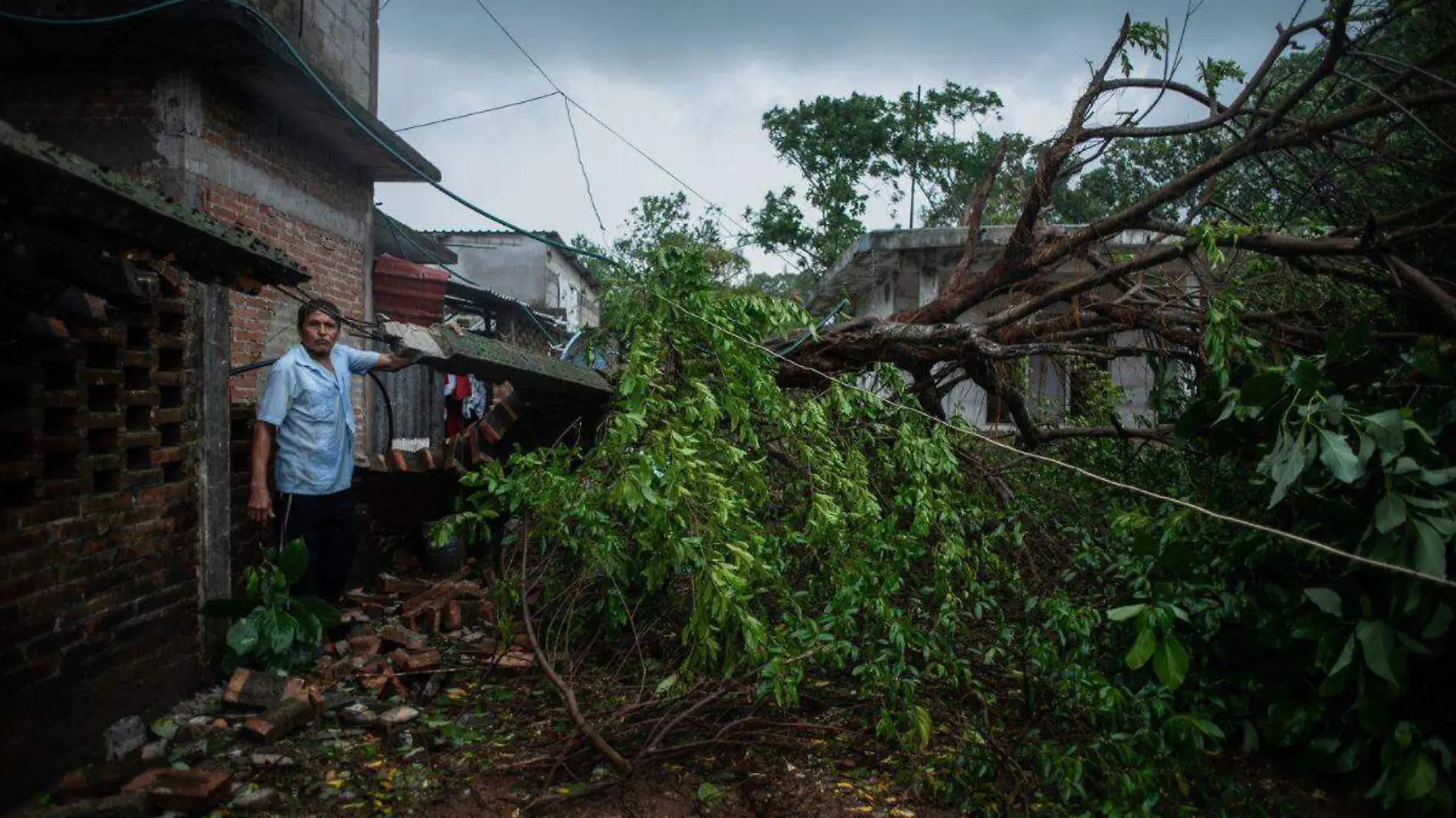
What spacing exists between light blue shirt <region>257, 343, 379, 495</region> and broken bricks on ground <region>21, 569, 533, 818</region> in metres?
0.84

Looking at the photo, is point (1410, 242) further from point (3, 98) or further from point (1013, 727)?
point (3, 98)

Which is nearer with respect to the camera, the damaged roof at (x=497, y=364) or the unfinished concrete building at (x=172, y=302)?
the unfinished concrete building at (x=172, y=302)

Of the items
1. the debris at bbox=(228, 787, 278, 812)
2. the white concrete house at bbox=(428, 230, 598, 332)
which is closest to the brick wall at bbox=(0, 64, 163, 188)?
the debris at bbox=(228, 787, 278, 812)

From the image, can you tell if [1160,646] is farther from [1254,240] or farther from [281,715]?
[281,715]

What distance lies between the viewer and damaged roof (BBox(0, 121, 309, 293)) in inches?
89.4

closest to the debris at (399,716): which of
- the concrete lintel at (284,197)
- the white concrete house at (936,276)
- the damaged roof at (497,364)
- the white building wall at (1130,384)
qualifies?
the damaged roof at (497,364)

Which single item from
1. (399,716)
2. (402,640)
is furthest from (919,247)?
(399,716)

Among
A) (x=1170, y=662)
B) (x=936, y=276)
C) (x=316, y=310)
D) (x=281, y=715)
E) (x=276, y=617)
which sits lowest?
(x=281, y=715)

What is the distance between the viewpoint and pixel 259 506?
425cm

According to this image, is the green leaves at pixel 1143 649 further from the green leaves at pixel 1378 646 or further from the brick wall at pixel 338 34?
the brick wall at pixel 338 34

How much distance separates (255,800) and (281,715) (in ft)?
1.80

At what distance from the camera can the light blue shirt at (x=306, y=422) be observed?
4359mm

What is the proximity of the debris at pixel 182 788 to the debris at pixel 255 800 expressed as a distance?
0.18 feet

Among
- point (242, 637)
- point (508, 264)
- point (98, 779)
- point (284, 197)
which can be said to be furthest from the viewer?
point (508, 264)
